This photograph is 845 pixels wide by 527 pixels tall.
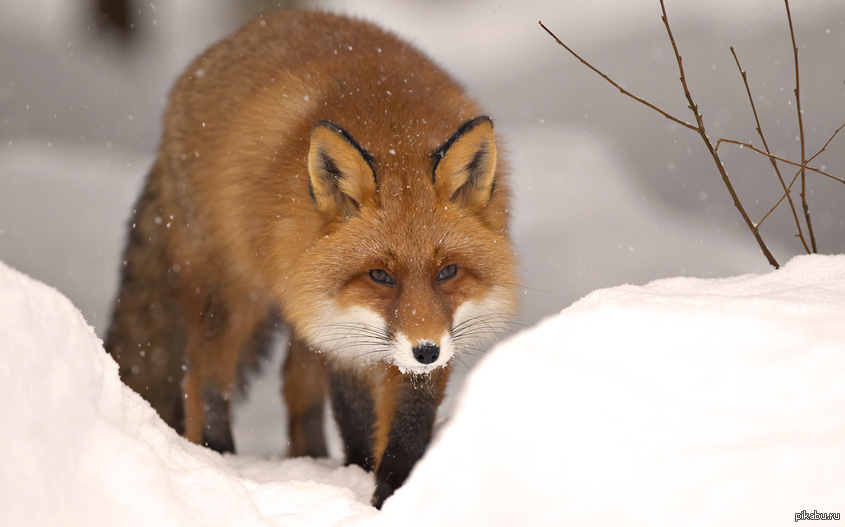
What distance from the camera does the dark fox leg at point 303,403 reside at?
3.83 meters

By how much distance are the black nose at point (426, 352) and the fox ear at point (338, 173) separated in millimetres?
622

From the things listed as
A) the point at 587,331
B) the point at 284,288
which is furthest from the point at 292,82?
the point at 587,331

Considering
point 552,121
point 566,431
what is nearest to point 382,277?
point 566,431

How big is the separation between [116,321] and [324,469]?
4.83ft

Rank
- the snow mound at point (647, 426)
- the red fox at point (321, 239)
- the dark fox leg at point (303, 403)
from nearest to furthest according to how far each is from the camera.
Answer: the snow mound at point (647, 426)
the red fox at point (321, 239)
the dark fox leg at point (303, 403)

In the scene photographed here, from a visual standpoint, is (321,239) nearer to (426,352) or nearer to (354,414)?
(426,352)

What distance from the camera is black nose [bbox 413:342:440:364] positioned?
2209 millimetres

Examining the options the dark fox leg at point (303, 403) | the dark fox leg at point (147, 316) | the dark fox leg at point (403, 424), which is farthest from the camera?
the dark fox leg at point (303, 403)

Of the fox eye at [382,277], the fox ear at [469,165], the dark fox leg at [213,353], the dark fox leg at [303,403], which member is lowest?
the dark fox leg at [303,403]

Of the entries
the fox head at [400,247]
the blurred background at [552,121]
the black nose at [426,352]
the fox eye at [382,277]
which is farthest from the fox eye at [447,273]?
the blurred background at [552,121]

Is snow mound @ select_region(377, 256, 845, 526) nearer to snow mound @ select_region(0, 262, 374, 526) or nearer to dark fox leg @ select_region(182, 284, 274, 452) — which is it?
snow mound @ select_region(0, 262, 374, 526)

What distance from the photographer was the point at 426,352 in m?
2.21

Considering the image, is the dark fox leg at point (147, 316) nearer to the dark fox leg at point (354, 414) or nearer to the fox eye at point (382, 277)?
the dark fox leg at point (354, 414)

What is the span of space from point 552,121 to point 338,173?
625 centimetres
